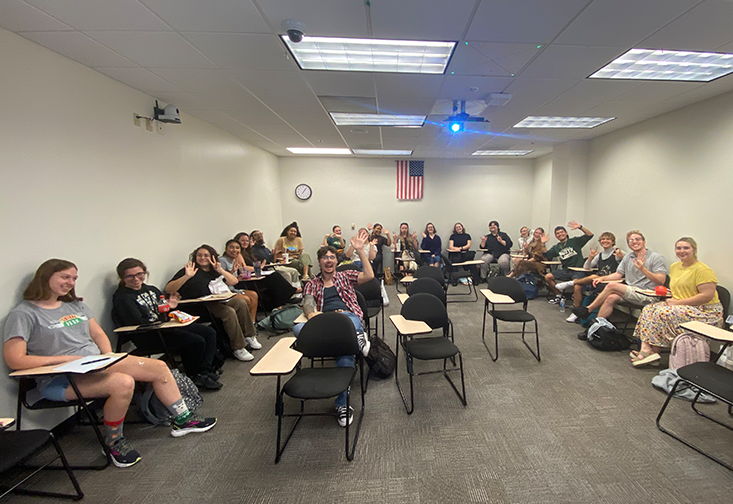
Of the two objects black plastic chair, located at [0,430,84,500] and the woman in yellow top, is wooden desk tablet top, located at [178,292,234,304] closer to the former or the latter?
black plastic chair, located at [0,430,84,500]

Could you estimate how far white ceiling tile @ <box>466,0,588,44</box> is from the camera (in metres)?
1.97

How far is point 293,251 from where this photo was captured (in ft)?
22.3

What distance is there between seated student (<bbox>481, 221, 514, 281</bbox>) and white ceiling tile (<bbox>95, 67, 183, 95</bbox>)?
689cm

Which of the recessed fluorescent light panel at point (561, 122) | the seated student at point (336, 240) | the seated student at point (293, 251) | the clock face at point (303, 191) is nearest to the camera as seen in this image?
the recessed fluorescent light panel at point (561, 122)

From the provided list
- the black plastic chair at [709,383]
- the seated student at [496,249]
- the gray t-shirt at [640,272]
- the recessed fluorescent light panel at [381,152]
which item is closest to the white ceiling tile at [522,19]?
the black plastic chair at [709,383]

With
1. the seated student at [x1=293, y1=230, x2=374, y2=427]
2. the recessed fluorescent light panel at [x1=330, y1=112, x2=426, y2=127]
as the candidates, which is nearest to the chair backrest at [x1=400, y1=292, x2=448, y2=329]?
the seated student at [x1=293, y1=230, x2=374, y2=427]

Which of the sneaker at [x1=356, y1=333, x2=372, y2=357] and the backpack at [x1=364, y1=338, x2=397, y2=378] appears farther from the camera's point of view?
the backpack at [x1=364, y1=338, x2=397, y2=378]

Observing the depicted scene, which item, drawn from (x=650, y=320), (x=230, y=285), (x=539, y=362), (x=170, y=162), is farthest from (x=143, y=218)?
(x=650, y=320)

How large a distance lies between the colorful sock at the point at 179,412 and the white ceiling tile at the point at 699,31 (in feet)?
16.0

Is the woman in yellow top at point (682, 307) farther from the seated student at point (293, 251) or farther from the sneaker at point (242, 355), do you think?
the seated student at point (293, 251)

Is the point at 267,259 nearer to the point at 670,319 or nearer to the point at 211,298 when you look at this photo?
the point at 211,298

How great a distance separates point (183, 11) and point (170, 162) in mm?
2355

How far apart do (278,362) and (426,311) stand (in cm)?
165

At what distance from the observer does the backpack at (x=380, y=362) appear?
320cm
